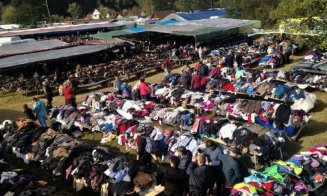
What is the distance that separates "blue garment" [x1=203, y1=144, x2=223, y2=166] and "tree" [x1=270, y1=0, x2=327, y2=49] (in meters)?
8.38

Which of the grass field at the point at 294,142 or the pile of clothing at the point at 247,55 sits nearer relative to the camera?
the grass field at the point at 294,142

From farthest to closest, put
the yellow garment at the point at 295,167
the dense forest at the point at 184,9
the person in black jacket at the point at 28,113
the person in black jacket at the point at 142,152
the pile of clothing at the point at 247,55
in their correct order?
the pile of clothing at the point at 247,55, the dense forest at the point at 184,9, the person in black jacket at the point at 28,113, the person in black jacket at the point at 142,152, the yellow garment at the point at 295,167

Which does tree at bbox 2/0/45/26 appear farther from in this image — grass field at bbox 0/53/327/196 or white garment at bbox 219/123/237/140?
white garment at bbox 219/123/237/140

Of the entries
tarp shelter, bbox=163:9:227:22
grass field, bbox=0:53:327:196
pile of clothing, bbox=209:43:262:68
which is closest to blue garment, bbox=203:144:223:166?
grass field, bbox=0:53:327:196

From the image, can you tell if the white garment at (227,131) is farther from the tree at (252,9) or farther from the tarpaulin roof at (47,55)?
the tree at (252,9)

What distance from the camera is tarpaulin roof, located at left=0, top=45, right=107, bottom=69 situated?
71.5 feet

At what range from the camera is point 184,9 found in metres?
80.9

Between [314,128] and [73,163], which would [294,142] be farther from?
[73,163]

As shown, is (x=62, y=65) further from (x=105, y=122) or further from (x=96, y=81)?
(x=105, y=122)

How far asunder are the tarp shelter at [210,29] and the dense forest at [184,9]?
10.3 ft

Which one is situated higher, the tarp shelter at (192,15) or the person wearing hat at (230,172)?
the tarp shelter at (192,15)

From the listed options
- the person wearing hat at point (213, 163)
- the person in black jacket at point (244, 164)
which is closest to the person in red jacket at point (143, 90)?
the person in black jacket at point (244, 164)

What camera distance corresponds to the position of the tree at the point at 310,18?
49.1 ft

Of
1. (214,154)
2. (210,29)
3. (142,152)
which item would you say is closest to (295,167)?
(214,154)
